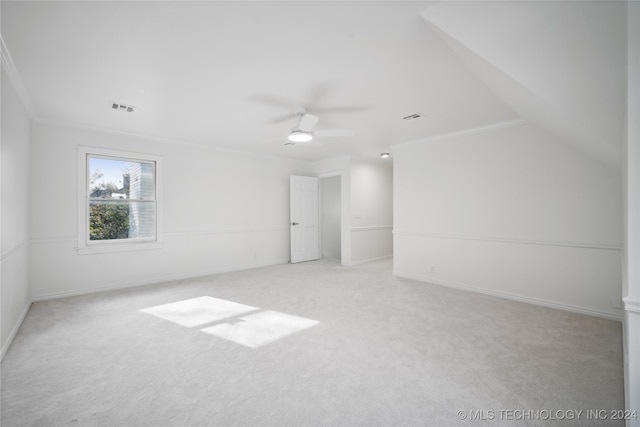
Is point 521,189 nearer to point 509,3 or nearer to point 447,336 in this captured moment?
point 447,336

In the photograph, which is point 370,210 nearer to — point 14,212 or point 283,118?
point 283,118

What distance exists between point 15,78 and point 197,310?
9.50ft

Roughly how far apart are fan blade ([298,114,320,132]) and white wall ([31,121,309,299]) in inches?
112

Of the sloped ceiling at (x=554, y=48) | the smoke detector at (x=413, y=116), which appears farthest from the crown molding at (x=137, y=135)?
the sloped ceiling at (x=554, y=48)

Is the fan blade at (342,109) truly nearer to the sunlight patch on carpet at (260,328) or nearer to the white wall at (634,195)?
the white wall at (634,195)

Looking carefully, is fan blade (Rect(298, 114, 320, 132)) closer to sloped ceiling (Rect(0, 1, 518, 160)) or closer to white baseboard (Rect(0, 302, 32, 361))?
sloped ceiling (Rect(0, 1, 518, 160))

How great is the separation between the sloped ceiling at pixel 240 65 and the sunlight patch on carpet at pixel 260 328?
7.97 feet

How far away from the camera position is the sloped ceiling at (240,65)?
1.79 metres

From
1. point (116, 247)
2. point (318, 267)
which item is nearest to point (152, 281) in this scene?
point (116, 247)

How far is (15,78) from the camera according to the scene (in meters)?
2.61

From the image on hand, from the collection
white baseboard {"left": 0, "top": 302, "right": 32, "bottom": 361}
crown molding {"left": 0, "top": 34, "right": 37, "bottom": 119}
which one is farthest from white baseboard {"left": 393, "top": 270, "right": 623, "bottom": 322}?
crown molding {"left": 0, "top": 34, "right": 37, "bottom": 119}

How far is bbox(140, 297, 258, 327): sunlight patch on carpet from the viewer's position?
10.3 ft

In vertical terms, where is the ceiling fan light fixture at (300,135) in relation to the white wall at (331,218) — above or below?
above

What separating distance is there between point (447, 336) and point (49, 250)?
5094 mm
